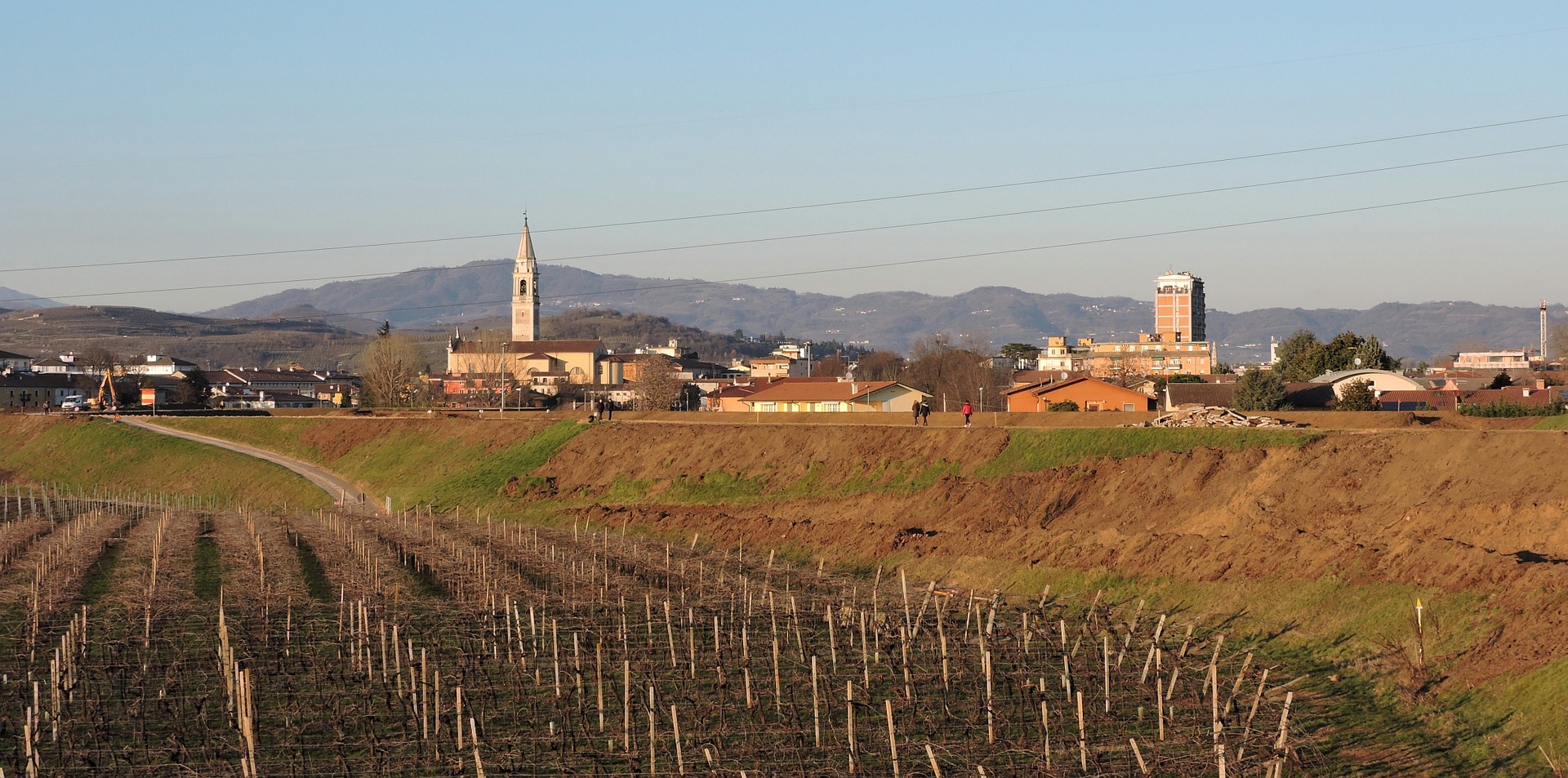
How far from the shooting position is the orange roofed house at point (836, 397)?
93.0 metres

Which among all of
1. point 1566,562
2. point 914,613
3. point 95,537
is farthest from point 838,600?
point 95,537

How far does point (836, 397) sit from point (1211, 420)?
4530cm

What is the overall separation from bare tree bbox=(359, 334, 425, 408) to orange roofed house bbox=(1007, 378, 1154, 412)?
56771mm

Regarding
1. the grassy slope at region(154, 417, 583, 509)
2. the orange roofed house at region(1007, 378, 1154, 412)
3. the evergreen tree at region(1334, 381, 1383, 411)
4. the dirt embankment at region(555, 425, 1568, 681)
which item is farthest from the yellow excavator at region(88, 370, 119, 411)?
the evergreen tree at region(1334, 381, 1383, 411)

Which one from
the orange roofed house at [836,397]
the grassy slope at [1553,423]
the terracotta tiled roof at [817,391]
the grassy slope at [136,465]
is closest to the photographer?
the grassy slope at [1553,423]

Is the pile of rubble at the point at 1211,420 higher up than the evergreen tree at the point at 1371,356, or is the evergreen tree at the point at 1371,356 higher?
the evergreen tree at the point at 1371,356

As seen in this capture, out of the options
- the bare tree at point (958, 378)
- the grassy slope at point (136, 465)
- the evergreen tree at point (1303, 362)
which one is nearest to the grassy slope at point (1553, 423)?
the evergreen tree at point (1303, 362)

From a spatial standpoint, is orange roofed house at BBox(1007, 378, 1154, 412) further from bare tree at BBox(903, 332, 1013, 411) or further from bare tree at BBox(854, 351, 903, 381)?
bare tree at BBox(854, 351, 903, 381)

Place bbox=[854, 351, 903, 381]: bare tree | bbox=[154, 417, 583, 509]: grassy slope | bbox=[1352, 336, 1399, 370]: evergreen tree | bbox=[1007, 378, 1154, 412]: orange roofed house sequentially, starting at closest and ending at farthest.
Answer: bbox=[154, 417, 583, 509]: grassy slope
bbox=[1007, 378, 1154, 412]: orange roofed house
bbox=[1352, 336, 1399, 370]: evergreen tree
bbox=[854, 351, 903, 381]: bare tree

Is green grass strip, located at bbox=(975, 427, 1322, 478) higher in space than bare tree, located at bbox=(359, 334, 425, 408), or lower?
lower

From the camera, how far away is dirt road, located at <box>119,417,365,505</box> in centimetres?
6975

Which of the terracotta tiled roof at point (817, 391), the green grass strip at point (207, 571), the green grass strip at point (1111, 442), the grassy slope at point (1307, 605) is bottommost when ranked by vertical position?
the green grass strip at point (207, 571)

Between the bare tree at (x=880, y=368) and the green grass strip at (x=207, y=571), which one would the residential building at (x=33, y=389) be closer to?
the bare tree at (x=880, y=368)

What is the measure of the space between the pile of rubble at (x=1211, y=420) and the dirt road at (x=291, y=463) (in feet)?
114
